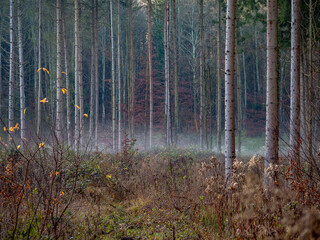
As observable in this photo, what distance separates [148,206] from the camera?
6.02 metres

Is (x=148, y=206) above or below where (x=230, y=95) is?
below

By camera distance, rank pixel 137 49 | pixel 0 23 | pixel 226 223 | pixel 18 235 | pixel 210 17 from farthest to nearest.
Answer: pixel 137 49, pixel 210 17, pixel 0 23, pixel 226 223, pixel 18 235

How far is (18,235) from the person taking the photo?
12.5ft

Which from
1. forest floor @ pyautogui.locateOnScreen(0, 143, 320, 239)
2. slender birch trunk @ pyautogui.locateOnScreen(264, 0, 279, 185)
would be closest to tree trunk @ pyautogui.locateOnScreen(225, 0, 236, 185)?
forest floor @ pyautogui.locateOnScreen(0, 143, 320, 239)

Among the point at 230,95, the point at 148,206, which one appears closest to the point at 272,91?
the point at 230,95

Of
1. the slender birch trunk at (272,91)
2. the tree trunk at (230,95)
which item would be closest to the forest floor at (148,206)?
the tree trunk at (230,95)

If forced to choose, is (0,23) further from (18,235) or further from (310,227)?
(310,227)

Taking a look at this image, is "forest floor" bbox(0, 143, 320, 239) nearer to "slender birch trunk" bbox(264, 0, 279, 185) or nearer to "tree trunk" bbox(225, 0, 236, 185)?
"tree trunk" bbox(225, 0, 236, 185)

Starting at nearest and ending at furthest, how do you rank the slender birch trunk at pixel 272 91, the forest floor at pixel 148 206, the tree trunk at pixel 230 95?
the forest floor at pixel 148 206, the tree trunk at pixel 230 95, the slender birch trunk at pixel 272 91

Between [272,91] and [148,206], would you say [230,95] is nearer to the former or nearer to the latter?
[272,91]

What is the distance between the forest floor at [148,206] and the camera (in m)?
3.39

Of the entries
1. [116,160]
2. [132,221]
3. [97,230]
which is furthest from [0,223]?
[116,160]

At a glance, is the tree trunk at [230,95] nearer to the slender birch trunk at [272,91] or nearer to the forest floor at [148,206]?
the forest floor at [148,206]

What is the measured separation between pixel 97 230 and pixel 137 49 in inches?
1130
